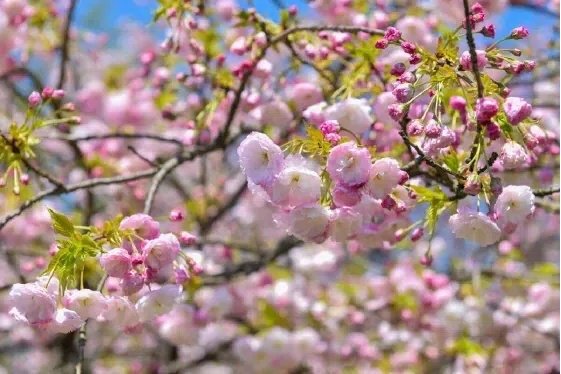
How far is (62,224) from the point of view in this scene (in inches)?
68.2

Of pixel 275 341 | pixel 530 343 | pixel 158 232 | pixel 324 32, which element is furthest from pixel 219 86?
pixel 530 343

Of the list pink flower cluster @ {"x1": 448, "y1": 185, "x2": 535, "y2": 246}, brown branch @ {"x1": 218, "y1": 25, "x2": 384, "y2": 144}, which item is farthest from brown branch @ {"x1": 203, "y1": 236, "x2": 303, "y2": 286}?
pink flower cluster @ {"x1": 448, "y1": 185, "x2": 535, "y2": 246}

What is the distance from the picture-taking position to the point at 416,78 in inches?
67.1

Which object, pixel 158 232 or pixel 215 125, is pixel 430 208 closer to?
pixel 158 232

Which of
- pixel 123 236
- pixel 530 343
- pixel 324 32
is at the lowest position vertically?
pixel 530 343

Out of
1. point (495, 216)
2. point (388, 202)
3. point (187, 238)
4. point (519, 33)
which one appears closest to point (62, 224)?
point (187, 238)

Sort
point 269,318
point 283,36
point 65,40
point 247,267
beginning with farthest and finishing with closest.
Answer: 1. point 269,318
2. point 65,40
3. point 247,267
4. point 283,36

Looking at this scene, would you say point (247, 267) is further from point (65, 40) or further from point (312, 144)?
point (312, 144)

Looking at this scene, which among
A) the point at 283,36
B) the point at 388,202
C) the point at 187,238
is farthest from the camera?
the point at 283,36

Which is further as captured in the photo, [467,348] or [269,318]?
[269,318]

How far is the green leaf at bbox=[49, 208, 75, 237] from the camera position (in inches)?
67.9

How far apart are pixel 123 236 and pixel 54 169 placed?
394 cm

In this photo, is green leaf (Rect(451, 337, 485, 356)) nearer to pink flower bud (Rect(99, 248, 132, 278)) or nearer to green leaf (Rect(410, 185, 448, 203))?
green leaf (Rect(410, 185, 448, 203))

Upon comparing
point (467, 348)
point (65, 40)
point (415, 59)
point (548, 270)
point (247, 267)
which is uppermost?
point (65, 40)
